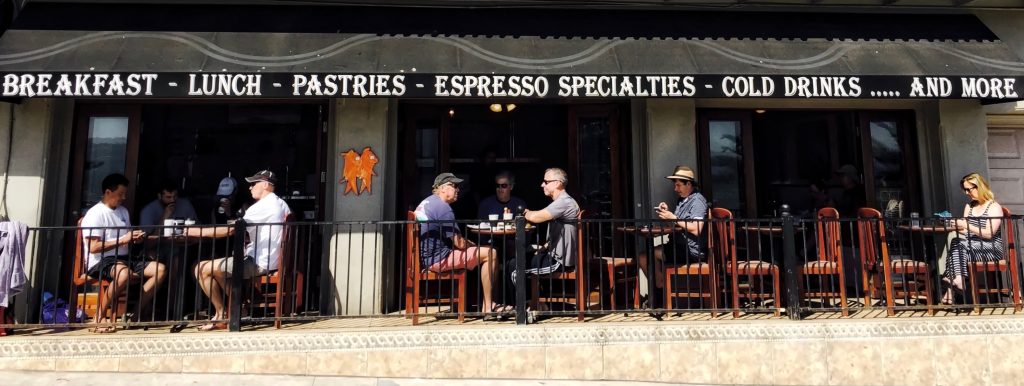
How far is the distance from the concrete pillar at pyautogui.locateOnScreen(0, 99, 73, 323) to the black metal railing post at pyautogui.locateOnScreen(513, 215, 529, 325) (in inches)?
204

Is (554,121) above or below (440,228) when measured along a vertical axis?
above

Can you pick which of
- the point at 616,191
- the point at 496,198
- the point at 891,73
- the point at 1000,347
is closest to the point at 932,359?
the point at 1000,347

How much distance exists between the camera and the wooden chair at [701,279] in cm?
548

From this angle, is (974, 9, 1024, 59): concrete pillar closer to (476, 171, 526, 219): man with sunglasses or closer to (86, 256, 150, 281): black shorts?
(476, 171, 526, 219): man with sunglasses

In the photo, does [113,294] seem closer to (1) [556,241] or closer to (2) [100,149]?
(2) [100,149]

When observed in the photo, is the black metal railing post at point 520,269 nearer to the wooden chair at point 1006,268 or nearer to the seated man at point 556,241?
the seated man at point 556,241

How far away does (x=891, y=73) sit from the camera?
6148 millimetres

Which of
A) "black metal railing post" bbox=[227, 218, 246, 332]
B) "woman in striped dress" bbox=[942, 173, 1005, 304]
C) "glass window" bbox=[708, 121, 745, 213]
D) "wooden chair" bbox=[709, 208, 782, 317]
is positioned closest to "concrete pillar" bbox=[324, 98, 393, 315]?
"black metal railing post" bbox=[227, 218, 246, 332]

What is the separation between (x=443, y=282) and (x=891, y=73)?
5280 mm

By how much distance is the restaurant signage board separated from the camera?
5582mm

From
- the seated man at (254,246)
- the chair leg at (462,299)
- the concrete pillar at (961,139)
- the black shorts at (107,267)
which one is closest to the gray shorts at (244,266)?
the seated man at (254,246)

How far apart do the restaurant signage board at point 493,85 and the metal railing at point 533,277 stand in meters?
1.33

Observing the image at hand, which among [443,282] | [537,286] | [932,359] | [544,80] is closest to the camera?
[932,359]

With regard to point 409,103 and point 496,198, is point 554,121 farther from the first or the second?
point 409,103
